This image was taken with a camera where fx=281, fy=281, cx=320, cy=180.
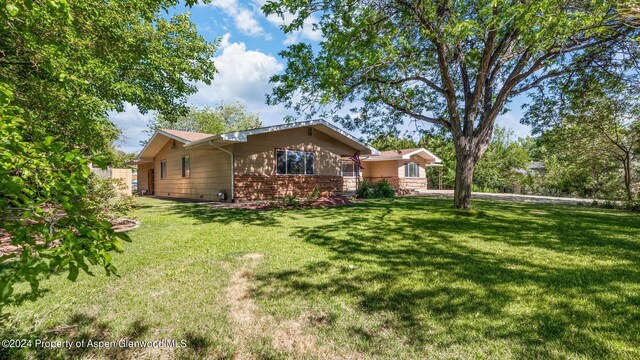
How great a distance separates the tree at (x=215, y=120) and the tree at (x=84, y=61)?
23.4 meters

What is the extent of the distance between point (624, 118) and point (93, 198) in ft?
68.8

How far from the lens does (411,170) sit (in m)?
25.3

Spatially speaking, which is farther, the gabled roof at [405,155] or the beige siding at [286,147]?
the gabled roof at [405,155]

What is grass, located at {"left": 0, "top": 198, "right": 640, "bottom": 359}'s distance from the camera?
2266 millimetres

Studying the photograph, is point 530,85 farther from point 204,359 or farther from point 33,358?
point 33,358

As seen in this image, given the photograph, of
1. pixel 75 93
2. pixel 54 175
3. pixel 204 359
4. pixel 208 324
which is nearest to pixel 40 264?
pixel 54 175

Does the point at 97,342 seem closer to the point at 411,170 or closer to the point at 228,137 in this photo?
the point at 228,137

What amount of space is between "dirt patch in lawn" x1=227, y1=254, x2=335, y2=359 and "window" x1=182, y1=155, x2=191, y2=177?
14053mm

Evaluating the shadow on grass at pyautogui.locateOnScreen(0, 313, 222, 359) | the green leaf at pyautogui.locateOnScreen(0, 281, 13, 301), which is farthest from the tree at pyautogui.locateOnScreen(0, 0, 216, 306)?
the shadow on grass at pyautogui.locateOnScreen(0, 313, 222, 359)

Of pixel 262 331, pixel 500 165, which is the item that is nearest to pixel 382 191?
pixel 262 331

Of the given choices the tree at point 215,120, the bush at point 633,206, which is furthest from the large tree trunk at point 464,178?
the tree at point 215,120

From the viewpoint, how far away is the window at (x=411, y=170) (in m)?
24.9

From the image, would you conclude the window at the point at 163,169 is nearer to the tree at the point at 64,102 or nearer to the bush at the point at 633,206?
the tree at the point at 64,102

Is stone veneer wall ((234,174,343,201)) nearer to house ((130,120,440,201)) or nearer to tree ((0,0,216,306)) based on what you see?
house ((130,120,440,201))
